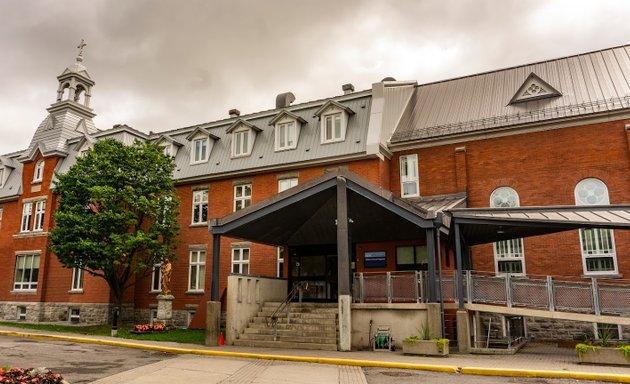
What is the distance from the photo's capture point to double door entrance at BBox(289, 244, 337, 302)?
21688mm

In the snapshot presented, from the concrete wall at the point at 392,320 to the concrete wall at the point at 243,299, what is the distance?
4.39 meters

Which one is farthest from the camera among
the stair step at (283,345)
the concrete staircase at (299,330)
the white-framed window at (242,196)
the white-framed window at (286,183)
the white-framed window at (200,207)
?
the white-framed window at (200,207)

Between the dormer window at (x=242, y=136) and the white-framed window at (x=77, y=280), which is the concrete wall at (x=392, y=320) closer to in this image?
the dormer window at (x=242, y=136)

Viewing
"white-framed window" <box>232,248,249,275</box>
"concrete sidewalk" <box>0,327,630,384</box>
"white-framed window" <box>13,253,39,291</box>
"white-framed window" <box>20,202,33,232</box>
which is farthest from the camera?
"white-framed window" <box>20,202,33,232</box>

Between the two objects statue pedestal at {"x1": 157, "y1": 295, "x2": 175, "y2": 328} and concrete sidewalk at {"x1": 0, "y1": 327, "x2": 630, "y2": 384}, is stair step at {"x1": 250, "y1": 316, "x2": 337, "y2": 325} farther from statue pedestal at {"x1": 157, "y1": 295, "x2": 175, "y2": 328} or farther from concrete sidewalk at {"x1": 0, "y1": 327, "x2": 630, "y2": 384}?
statue pedestal at {"x1": 157, "y1": 295, "x2": 175, "y2": 328}

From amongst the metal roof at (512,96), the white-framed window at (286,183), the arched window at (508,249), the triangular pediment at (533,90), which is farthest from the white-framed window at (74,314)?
the triangular pediment at (533,90)

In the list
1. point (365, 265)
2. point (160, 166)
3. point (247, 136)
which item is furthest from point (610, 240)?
point (160, 166)

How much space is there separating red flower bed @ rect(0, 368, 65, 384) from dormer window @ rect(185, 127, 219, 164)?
19594mm

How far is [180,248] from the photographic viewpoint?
2631 cm

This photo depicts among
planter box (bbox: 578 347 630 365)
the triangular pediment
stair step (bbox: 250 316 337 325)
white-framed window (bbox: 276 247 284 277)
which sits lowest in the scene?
planter box (bbox: 578 347 630 365)

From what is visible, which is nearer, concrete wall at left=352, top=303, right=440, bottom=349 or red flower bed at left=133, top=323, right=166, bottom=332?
concrete wall at left=352, top=303, right=440, bottom=349

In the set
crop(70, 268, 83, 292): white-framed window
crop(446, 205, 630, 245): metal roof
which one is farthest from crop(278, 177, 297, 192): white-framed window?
crop(70, 268, 83, 292): white-framed window

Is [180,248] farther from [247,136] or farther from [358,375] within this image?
[358,375]

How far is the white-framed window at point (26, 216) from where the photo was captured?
3092cm
